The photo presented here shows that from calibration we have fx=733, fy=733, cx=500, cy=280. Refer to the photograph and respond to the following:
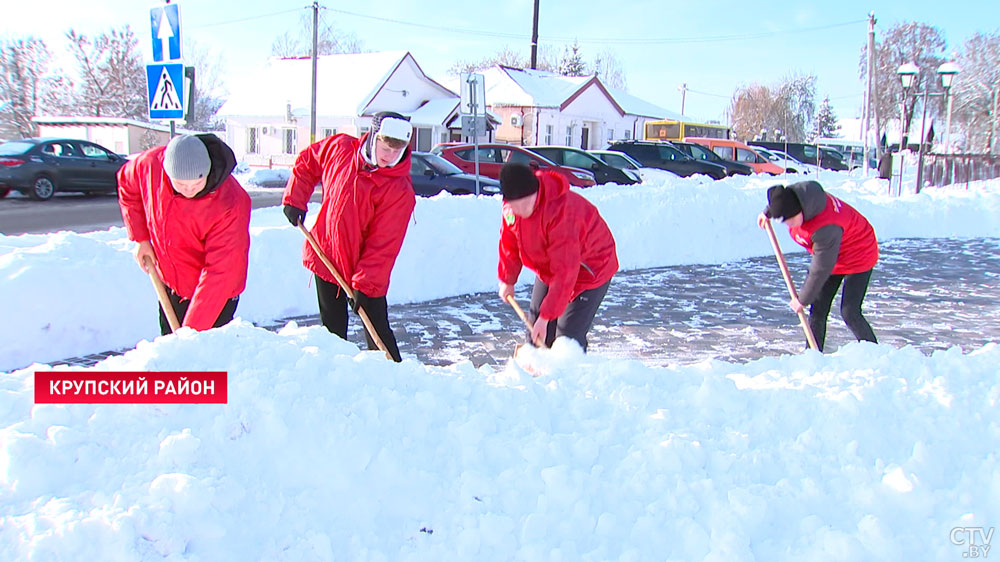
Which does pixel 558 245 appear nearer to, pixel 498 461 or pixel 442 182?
pixel 498 461

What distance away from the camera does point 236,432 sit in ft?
7.80

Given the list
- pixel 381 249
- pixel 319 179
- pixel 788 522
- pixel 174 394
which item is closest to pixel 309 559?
pixel 174 394

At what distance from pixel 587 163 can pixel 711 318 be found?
38.6ft

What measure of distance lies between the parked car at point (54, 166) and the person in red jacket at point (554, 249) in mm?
14235

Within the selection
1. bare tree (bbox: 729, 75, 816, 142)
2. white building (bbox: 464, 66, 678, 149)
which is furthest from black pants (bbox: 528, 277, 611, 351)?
bare tree (bbox: 729, 75, 816, 142)

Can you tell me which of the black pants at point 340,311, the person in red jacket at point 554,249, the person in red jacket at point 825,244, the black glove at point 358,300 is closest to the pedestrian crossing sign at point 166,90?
the black pants at point 340,311

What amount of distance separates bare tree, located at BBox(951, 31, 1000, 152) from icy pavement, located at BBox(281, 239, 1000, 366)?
29.6 meters

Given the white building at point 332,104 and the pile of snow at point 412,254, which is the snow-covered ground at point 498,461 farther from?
the white building at point 332,104

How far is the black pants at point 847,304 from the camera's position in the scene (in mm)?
4742

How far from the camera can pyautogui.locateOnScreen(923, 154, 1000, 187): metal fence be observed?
17.2 meters

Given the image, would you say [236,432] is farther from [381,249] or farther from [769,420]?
[769,420]

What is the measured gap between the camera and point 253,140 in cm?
3362

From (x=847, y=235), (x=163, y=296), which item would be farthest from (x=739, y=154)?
(x=163, y=296)

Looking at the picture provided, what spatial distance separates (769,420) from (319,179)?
257 cm
